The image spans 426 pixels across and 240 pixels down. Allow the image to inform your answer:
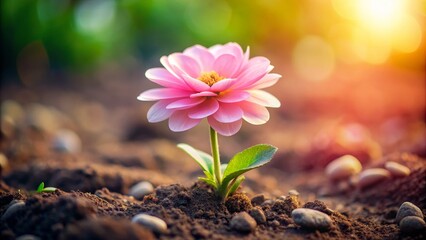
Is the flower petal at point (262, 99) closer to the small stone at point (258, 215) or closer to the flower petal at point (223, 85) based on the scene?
the flower petal at point (223, 85)

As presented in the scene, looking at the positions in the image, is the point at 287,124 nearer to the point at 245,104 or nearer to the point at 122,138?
the point at 122,138

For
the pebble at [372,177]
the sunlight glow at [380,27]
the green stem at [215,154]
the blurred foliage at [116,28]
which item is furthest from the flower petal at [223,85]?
the blurred foliage at [116,28]

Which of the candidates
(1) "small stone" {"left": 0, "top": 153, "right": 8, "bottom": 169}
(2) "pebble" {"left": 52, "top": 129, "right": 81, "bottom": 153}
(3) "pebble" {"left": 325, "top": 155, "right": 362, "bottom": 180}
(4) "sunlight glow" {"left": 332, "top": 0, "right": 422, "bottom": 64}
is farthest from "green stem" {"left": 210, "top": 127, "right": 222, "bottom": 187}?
(4) "sunlight glow" {"left": 332, "top": 0, "right": 422, "bottom": 64}

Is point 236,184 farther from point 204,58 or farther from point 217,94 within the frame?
point 204,58

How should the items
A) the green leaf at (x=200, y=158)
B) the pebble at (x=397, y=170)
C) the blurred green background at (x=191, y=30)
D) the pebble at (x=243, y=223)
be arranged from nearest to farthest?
the pebble at (x=243, y=223) → the green leaf at (x=200, y=158) → the pebble at (x=397, y=170) → the blurred green background at (x=191, y=30)

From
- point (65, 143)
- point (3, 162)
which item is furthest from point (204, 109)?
point (65, 143)
